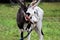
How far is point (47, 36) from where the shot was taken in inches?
401

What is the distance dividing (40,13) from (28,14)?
0.75 m

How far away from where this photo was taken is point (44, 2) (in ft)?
75.4

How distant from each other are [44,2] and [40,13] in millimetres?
16020

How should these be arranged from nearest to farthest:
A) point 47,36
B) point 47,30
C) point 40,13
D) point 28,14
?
point 28,14
point 40,13
point 47,36
point 47,30

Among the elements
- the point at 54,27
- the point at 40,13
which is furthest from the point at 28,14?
the point at 54,27

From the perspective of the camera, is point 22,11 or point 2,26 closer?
point 22,11

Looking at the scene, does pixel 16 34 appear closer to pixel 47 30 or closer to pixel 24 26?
pixel 47 30

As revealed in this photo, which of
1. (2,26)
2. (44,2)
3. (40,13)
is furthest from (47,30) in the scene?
(44,2)

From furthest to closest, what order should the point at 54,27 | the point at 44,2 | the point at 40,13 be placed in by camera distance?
the point at 44,2, the point at 54,27, the point at 40,13

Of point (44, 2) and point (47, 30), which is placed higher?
point (47, 30)

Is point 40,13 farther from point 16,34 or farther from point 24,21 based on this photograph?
point 16,34

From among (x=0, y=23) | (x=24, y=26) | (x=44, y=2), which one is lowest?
(x=44, y=2)

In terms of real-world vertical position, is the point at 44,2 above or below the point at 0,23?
below

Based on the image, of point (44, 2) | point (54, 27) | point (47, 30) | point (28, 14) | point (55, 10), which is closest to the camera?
point (28, 14)
